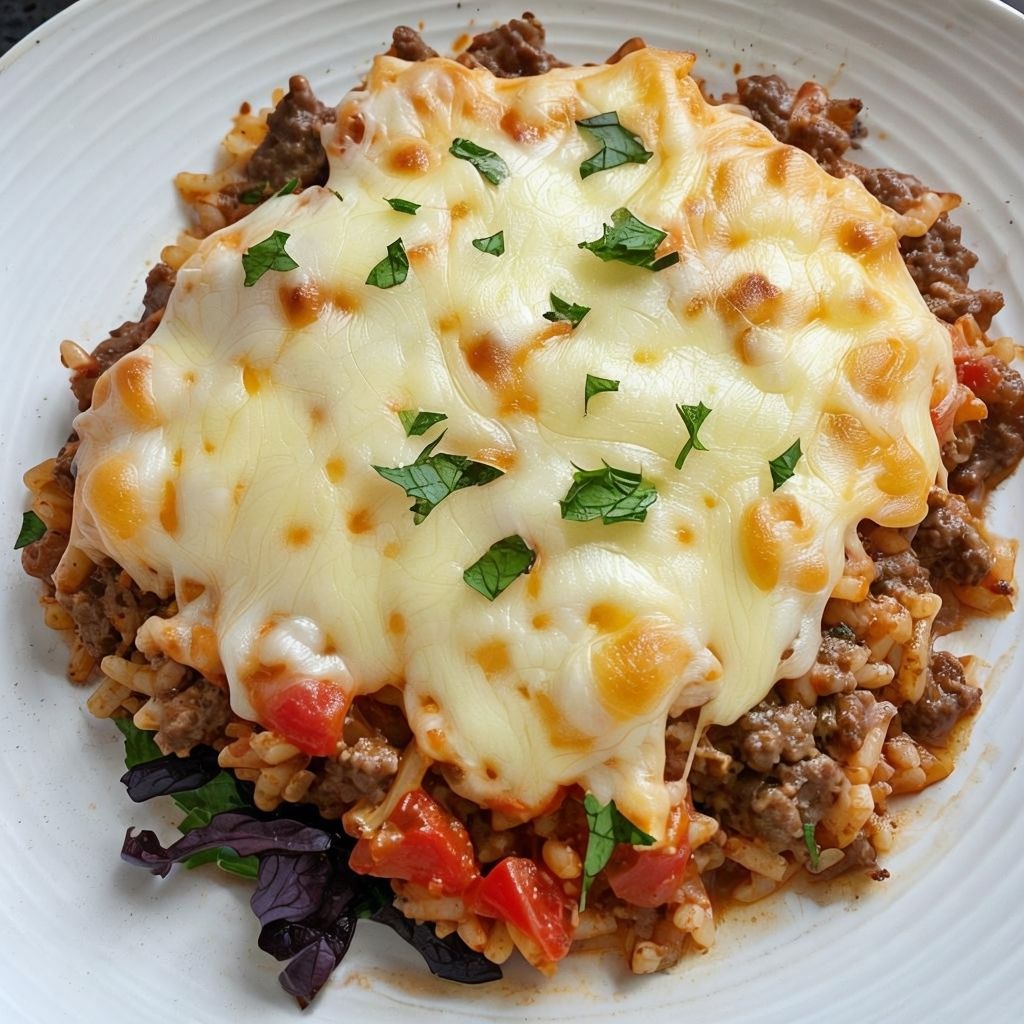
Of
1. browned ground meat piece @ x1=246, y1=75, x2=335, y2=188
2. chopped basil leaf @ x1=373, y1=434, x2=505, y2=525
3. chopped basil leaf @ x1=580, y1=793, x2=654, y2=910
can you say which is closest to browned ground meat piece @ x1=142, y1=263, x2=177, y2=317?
browned ground meat piece @ x1=246, y1=75, x2=335, y2=188

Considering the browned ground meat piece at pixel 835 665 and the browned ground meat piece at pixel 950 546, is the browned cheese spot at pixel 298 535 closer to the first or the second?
the browned ground meat piece at pixel 835 665

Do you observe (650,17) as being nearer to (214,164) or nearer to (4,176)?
(214,164)

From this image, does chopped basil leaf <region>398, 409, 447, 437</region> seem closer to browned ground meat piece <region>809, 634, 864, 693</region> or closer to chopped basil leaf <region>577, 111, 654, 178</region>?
chopped basil leaf <region>577, 111, 654, 178</region>

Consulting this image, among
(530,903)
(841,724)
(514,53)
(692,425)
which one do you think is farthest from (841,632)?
(514,53)

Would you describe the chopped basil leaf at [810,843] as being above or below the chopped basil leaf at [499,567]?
Result: below

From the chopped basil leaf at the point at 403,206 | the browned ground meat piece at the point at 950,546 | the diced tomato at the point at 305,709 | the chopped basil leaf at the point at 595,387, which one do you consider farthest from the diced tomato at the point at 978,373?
the diced tomato at the point at 305,709

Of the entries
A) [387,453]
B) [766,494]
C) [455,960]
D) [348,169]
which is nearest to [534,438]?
[387,453]

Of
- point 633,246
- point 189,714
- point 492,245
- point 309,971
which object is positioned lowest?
point 309,971

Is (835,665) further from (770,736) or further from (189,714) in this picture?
(189,714)
